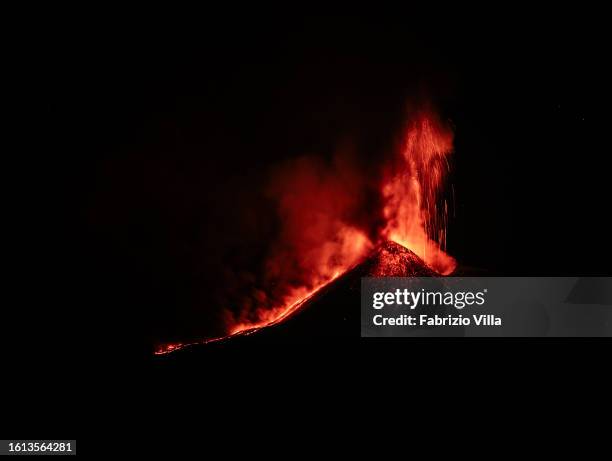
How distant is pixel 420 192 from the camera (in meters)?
11.2

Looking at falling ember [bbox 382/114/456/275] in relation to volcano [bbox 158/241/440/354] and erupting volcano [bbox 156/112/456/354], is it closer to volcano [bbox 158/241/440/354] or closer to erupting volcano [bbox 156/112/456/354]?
erupting volcano [bbox 156/112/456/354]

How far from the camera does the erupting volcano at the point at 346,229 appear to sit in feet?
32.7

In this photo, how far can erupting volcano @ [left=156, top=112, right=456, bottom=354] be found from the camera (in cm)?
997

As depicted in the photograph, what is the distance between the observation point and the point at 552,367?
7.17 m

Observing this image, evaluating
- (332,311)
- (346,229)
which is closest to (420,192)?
(346,229)

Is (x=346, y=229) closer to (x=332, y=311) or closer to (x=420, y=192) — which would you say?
(x=420, y=192)

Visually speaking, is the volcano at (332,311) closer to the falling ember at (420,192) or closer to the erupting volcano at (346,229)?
the erupting volcano at (346,229)

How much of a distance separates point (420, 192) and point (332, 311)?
13.7 feet

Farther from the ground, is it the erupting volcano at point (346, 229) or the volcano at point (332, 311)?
the erupting volcano at point (346, 229)

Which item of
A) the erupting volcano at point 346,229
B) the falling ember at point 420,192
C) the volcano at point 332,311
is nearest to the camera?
the volcano at point 332,311

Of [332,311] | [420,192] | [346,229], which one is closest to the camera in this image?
[332,311]

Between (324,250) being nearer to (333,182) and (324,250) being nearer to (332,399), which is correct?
(333,182)

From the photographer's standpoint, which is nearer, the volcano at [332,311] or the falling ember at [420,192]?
the volcano at [332,311]

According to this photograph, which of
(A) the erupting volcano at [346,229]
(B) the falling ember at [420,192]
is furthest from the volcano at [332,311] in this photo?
(B) the falling ember at [420,192]
